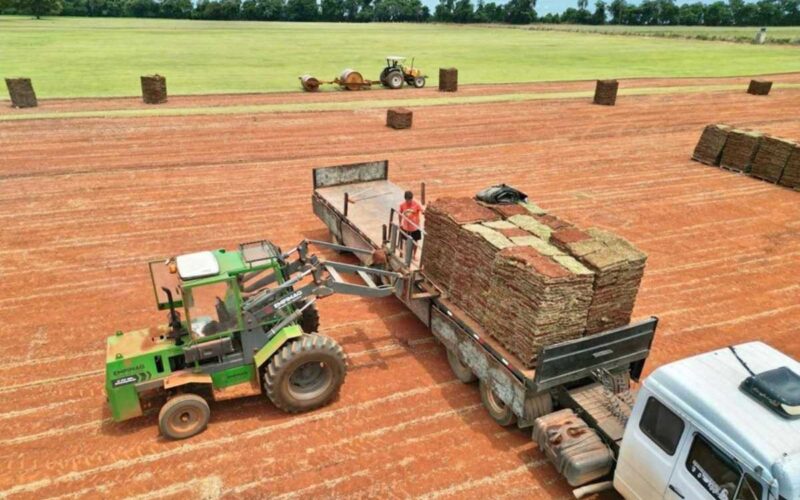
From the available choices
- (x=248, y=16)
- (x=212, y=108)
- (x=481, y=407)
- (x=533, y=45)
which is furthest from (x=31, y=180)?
(x=248, y=16)

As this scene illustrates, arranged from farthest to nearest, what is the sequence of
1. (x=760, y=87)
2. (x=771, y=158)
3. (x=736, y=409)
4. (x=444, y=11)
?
(x=444, y=11), (x=760, y=87), (x=771, y=158), (x=736, y=409)

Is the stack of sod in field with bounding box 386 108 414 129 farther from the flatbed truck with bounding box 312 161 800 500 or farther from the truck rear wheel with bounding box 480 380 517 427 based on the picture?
the truck rear wheel with bounding box 480 380 517 427

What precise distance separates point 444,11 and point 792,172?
483ft

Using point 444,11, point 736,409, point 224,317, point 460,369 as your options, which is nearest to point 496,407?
point 460,369

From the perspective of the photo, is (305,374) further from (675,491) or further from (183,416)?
(675,491)

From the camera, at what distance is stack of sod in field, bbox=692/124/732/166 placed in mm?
21672

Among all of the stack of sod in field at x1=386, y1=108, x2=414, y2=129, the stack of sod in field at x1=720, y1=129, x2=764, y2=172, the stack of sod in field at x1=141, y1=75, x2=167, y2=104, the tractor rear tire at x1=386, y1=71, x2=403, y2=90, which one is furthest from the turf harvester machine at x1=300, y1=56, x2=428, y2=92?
the stack of sod in field at x1=720, y1=129, x2=764, y2=172

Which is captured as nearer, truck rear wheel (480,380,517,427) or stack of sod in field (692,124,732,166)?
truck rear wheel (480,380,517,427)

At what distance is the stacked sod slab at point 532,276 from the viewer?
720 cm

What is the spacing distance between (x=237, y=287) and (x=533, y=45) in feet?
237

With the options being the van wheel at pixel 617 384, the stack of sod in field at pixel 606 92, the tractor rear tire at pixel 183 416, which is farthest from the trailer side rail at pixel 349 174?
the stack of sod in field at pixel 606 92

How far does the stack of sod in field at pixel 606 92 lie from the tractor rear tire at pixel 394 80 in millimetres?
12548

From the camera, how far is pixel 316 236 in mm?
14617

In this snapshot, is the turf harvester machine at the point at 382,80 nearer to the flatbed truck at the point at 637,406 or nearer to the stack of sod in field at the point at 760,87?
→ the stack of sod in field at the point at 760,87
